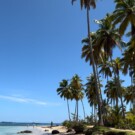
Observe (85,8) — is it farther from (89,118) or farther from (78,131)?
(89,118)

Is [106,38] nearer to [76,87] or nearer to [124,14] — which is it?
[124,14]

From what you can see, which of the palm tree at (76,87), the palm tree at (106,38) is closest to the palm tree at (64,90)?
the palm tree at (76,87)

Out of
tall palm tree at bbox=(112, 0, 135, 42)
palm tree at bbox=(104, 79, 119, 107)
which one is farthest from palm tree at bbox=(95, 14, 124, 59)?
palm tree at bbox=(104, 79, 119, 107)

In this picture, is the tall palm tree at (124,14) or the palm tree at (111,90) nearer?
the tall palm tree at (124,14)

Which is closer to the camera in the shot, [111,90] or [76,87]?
[111,90]

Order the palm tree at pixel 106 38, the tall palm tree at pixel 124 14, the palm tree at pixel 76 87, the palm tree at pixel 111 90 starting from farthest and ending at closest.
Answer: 1. the palm tree at pixel 76 87
2. the palm tree at pixel 111 90
3. the palm tree at pixel 106 38
4. the tall palm tree at pixel 124 14

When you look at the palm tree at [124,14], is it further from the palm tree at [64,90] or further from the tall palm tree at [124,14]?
the palm tree at [64,90]

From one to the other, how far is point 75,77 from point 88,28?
3921 centimetres

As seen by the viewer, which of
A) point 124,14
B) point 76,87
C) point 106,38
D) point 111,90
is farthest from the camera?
point 76,87

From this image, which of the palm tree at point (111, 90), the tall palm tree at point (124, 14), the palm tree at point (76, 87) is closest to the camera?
the tall palm tree at point (124, 14)

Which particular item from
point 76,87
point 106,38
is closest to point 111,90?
point 76,87

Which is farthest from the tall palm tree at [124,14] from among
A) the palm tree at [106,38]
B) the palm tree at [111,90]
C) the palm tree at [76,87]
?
the palm tree at [76,87]

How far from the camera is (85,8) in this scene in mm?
43906

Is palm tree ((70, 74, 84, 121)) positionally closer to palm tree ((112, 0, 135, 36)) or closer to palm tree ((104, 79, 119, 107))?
palm tree ((104, 79, 119, 107))
